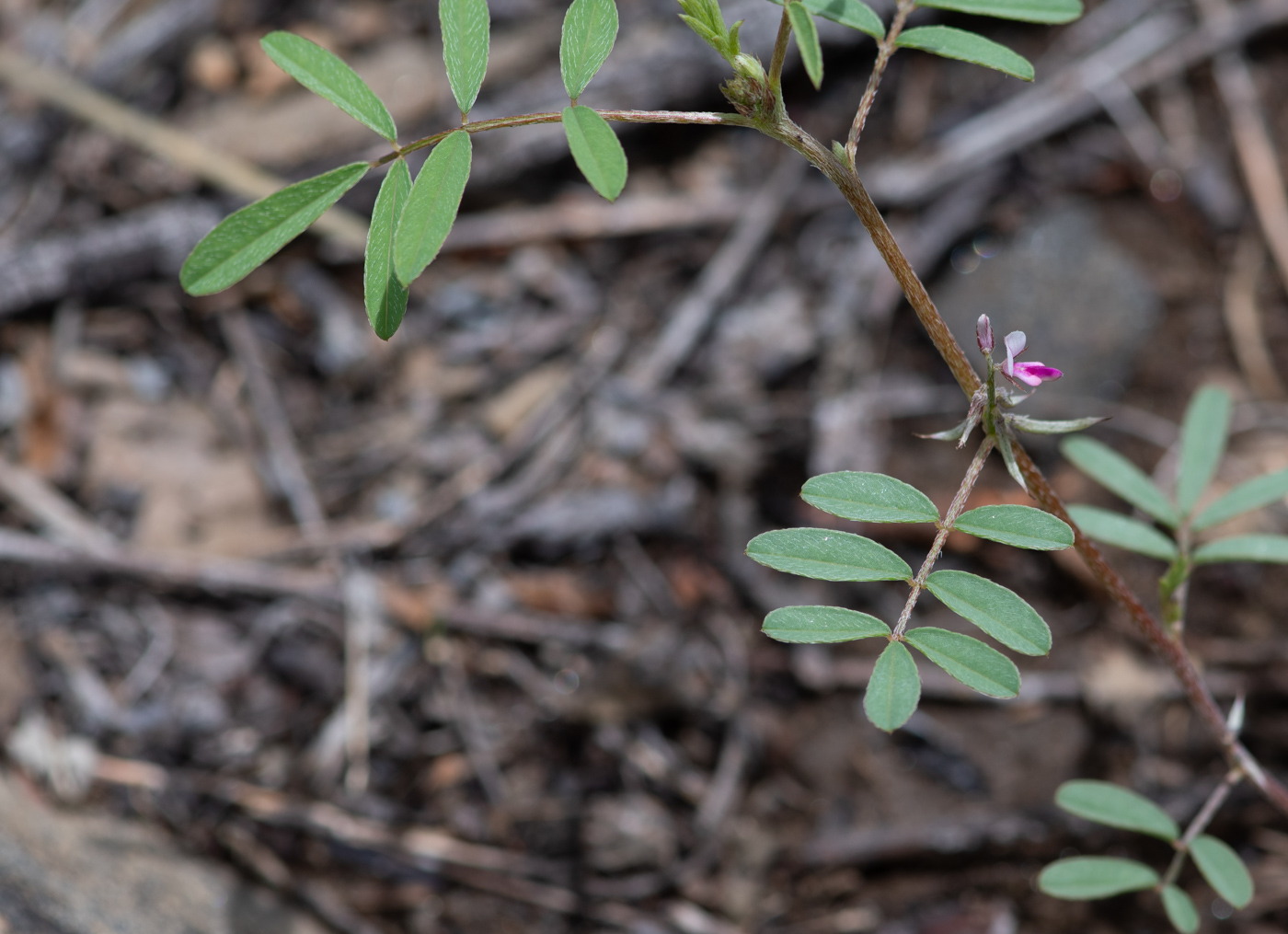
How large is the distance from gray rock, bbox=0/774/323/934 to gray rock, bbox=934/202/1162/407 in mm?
2669

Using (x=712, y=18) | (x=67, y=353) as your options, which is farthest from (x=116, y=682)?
(x=712, y=18)

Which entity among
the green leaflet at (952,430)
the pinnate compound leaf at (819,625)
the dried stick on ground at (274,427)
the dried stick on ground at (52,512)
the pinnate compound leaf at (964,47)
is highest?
the pinnate compound leaf at (964,47)

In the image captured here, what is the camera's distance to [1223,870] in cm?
162

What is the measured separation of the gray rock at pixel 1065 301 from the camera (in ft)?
10.3

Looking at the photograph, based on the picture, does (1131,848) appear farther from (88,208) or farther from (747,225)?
(88,208)

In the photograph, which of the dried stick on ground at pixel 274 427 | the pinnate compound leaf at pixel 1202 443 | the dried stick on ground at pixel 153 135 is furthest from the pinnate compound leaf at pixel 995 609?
the dried stick on ground at pixel 153 135

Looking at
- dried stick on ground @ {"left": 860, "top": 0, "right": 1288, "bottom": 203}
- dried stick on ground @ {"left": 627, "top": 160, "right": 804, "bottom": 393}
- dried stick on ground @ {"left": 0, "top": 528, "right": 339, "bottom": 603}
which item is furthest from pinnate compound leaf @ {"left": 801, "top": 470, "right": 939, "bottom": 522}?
dried stick on ground @ {"left": 860, "top": 0, "right": 1288, "bottom": 203}

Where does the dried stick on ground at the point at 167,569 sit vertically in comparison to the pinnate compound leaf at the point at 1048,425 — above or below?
below

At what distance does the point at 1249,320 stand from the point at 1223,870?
2114mm

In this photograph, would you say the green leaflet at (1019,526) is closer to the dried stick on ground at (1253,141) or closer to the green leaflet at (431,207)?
the green leaflet at (431,207)

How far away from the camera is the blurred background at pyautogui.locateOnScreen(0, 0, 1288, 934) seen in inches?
101

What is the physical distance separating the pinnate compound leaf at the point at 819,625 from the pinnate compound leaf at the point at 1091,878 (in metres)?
0.77

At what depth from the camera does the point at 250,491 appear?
127 inches

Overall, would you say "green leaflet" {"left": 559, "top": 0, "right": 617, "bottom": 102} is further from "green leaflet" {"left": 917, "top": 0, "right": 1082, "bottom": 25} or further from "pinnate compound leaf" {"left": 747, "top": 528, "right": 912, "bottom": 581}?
"pinnate compound leaf" {"left": 747, "top": 528, "right": 912, "bottom": 581}
